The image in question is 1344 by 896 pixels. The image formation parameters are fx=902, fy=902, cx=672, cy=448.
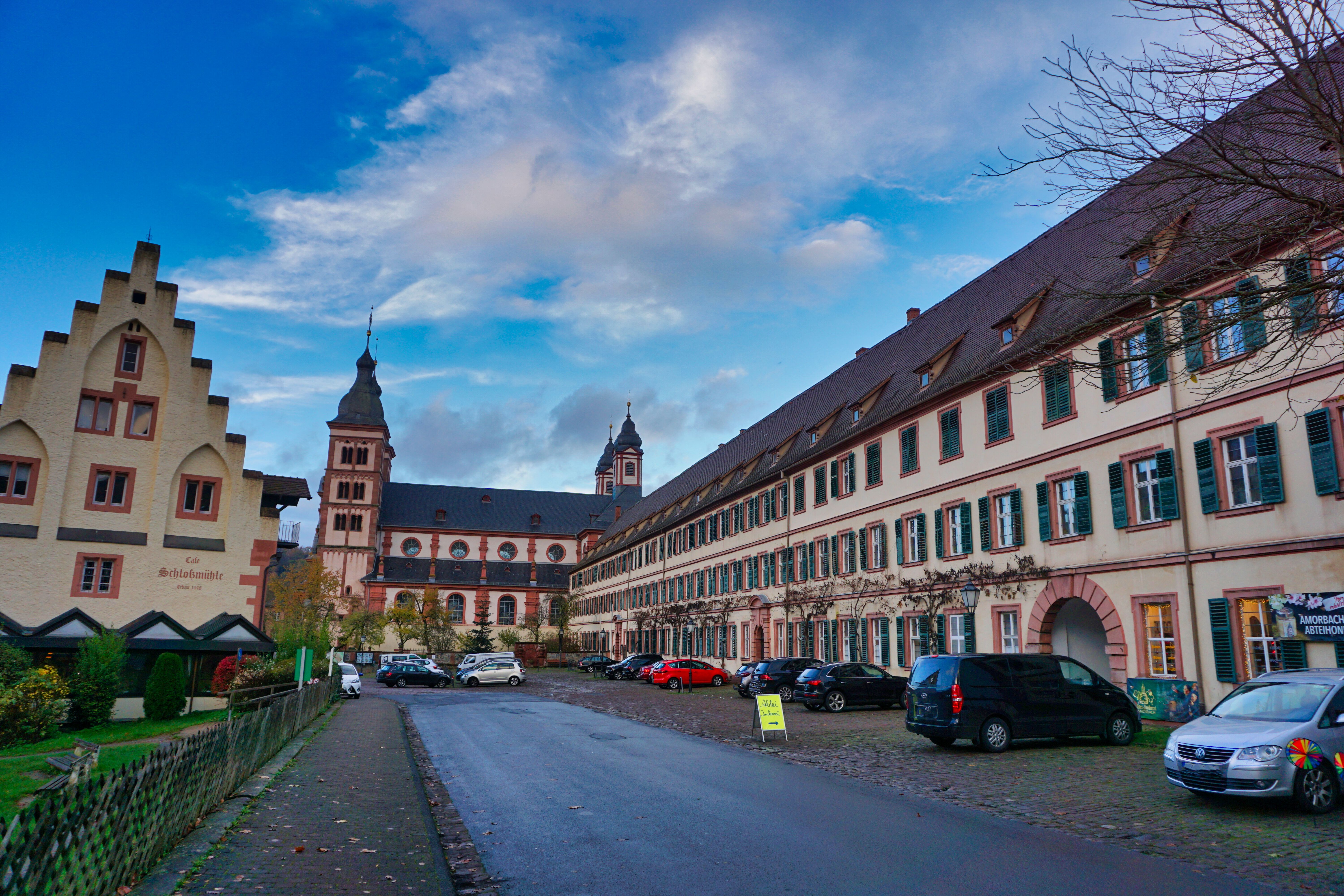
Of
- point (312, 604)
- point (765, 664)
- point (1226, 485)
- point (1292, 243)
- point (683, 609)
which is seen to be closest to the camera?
point (1292, 243)

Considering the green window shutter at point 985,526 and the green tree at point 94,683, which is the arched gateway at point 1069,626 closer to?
the green window shutter at point 985,526

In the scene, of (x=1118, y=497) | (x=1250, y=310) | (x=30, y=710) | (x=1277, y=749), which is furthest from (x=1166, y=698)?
(x=30, y=710)

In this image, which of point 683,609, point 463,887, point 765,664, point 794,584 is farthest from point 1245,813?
point 683,609

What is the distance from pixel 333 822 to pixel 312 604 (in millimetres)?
67966

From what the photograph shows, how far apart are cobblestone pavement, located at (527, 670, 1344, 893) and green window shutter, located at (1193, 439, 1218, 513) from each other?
6.04 meters

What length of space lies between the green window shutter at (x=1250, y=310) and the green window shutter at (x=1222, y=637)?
11315mm

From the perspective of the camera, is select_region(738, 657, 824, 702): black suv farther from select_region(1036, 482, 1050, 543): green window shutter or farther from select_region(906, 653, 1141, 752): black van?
select_region(906, 653, 1141, 752): black van

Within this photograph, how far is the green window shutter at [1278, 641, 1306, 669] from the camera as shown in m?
17.6

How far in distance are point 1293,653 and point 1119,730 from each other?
415cm

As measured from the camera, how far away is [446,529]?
338ft

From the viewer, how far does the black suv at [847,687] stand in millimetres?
26750

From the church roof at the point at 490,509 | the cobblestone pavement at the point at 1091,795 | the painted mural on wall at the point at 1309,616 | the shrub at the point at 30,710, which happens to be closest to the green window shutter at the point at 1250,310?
the cobblestone pavement at the point at 1091,795

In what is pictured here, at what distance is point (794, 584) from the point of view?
41.2 meters

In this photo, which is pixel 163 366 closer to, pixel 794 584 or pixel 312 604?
pixel 794 584
